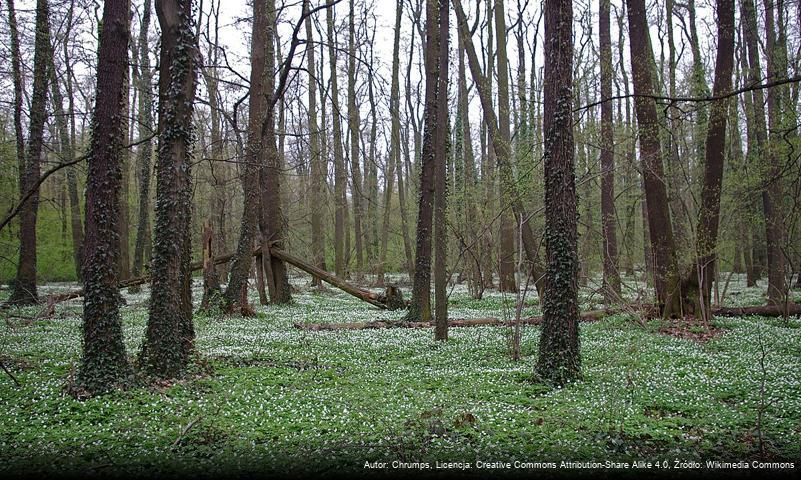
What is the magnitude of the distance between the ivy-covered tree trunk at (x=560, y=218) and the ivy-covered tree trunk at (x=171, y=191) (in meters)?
5.39

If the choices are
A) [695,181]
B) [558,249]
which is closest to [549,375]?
[558,249]

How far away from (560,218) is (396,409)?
366 centimetres

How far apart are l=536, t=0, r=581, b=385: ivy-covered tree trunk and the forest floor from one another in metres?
0.48

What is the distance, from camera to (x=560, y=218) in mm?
7934

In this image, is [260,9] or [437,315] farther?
[260,9]

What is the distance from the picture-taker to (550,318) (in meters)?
7.99

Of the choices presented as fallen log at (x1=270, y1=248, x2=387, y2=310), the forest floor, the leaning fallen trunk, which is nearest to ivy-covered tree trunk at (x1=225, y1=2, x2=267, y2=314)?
fallen log at (x1=270, y1=248, x2=387, y2=310)

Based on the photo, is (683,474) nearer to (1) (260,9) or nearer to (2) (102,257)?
(2) (102,257)

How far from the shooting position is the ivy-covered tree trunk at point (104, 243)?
705cm

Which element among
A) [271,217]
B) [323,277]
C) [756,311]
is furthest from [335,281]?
[756,311]

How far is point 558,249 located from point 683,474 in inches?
146

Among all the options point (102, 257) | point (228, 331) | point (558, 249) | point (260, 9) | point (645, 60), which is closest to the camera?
point (102, 257)

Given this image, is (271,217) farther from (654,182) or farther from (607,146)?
(654,182)

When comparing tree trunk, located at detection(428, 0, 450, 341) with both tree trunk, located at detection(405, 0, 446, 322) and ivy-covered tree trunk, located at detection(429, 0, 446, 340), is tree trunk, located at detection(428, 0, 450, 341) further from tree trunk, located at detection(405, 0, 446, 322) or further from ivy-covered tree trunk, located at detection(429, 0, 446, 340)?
tree trunk, located at detection(405, 0, 446, 322)
